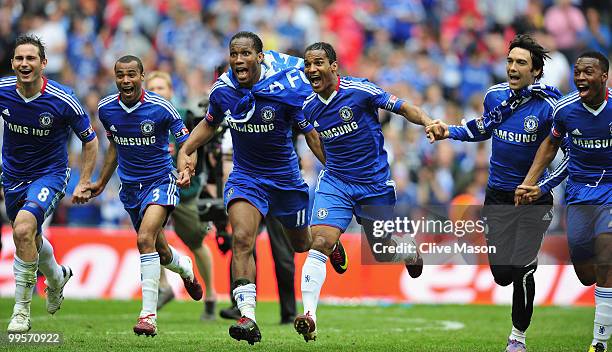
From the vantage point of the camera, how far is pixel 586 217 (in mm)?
10906

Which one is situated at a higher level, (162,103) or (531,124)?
(162,103)

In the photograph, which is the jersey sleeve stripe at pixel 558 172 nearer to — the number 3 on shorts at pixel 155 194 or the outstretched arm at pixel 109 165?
the number 3 on shorts at pixel 155 194

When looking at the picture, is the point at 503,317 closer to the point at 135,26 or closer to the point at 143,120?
the point at 143,120

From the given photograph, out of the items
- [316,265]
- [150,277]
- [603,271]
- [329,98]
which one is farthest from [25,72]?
[603,271]

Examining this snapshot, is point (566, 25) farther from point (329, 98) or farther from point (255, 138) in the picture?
point (255, 138)

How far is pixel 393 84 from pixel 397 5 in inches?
136

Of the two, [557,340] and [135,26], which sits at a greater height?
[135,26]

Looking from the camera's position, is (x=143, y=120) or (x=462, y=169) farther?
(x=462, y=169)

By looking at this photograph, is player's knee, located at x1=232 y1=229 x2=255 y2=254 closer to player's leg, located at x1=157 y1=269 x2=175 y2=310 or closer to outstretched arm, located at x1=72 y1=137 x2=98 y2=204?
outstretched arm, located at x1=72 y1=137 x2=98 y2=204

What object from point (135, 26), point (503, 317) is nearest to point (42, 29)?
point (135, 26)

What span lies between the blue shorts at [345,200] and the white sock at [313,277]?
39cm

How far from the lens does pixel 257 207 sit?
11.4m

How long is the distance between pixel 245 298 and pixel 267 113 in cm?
190

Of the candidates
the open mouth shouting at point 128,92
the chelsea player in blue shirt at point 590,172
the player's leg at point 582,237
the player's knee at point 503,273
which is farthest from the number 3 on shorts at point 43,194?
the player's leg at point 582,237
